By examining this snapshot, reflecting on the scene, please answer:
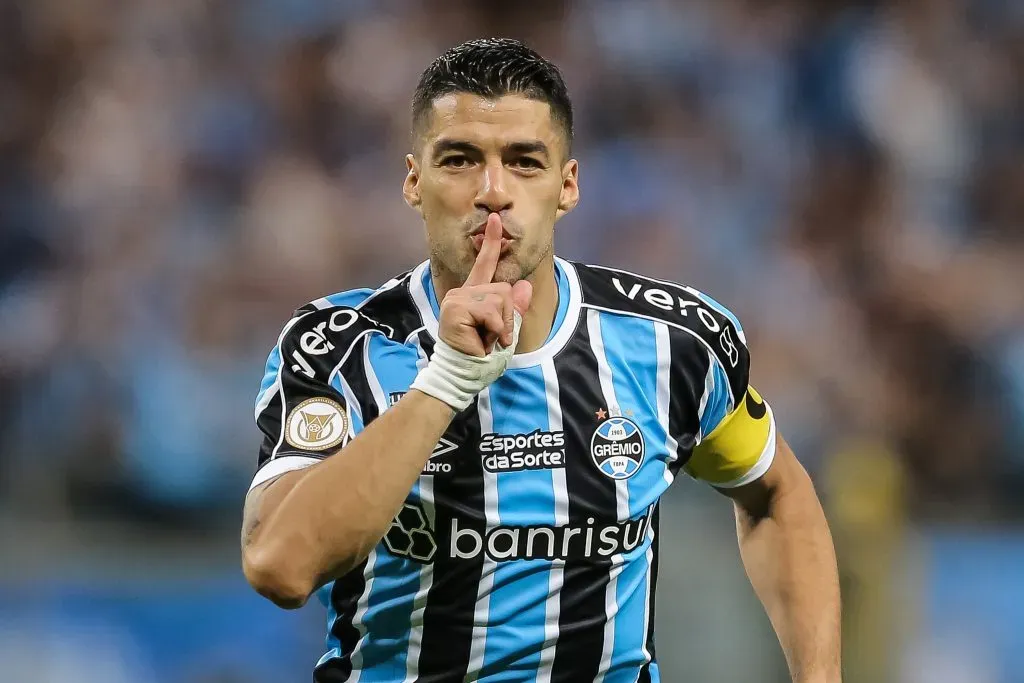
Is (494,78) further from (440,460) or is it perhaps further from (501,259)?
(440,460)

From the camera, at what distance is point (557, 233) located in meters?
6.41

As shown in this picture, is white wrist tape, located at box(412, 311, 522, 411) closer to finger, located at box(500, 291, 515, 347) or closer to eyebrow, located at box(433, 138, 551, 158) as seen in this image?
finger, located at box(500, 291, 515, 347)

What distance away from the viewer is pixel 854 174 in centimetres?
650

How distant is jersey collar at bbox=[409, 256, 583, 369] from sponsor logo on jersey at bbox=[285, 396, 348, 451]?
291mm

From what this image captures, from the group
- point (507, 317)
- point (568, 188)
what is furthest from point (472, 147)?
point (507, 317)

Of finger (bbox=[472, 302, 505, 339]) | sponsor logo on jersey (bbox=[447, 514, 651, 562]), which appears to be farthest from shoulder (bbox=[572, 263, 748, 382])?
finger (bbox=[472, 302, 505, 339])

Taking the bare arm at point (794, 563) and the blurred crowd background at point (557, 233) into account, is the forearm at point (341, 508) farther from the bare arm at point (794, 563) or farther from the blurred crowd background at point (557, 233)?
the blurred crowd background at point (557, 233)

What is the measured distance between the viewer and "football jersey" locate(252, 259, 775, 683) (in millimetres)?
Result: 2516

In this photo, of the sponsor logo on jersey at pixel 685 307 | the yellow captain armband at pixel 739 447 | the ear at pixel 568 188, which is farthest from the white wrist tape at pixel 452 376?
the yellow captain armband at pixel 739 447

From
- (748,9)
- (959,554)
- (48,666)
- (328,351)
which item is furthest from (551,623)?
(748,9)

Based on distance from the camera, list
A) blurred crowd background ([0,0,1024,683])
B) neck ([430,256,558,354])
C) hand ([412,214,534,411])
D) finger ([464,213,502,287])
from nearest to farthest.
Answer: hand ([412,214,534,411]), finger ([464,213,502,287]), neck ([430,256,558,354]), blurred crowd background ([0,0,1024,683])

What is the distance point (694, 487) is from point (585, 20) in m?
2.82

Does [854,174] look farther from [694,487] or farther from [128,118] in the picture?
[128,118]

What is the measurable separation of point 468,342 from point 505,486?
0.44 meters
